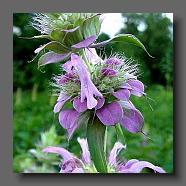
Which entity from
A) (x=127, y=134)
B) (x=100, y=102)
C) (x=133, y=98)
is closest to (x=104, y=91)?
(x=100, y=102)

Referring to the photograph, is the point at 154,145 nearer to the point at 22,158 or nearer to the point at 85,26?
the point at 22,158

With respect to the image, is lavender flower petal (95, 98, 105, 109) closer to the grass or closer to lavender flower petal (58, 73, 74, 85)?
lavender flower petal (58, 73, 74, 85)

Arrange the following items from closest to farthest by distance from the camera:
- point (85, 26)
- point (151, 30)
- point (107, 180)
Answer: point (85, 26)
point (107, 180)
point (151, 30)

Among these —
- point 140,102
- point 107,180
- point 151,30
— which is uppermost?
point 151,30

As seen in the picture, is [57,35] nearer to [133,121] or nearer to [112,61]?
[112,61]

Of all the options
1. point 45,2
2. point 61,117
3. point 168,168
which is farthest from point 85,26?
point 168,168

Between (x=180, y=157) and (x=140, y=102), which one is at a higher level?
(x=140, y=102)
